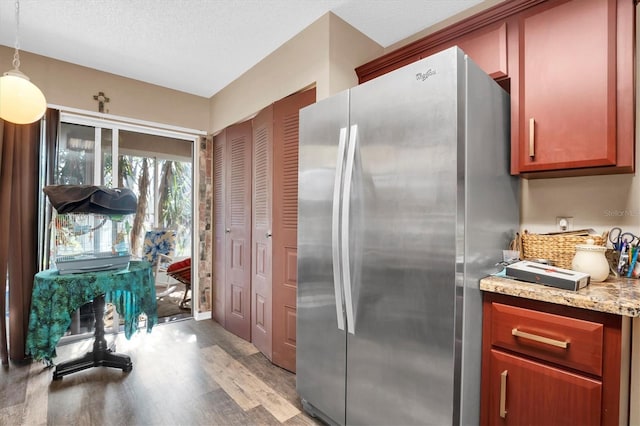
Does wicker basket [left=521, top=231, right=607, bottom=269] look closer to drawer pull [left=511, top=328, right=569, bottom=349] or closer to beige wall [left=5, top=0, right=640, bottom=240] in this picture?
beige wall [left=5, top=0, right=640, bottom=240]

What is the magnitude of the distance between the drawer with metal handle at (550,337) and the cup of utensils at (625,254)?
564 millimetres

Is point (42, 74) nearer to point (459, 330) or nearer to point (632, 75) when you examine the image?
point (459, 330)

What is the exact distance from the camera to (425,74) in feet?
4.20

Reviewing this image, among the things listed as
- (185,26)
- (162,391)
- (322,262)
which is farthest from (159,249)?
(322,262)

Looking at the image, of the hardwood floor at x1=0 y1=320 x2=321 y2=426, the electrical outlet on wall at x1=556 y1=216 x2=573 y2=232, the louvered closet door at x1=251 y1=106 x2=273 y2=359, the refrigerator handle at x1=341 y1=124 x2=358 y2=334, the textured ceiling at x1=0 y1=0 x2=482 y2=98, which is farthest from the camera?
the louvered closet door at x1=251 y1=106 x2=273 y2=359

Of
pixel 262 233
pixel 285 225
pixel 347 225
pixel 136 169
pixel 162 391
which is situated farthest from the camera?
pixel 136 169

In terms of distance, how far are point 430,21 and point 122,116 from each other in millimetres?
2922

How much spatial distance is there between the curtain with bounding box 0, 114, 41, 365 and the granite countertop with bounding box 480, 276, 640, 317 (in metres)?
3.34

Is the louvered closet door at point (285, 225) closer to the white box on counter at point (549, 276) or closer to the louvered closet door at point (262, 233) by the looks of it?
the louvered closet door at point (262, 233)

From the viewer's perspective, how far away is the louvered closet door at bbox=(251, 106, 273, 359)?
2617 millimetres

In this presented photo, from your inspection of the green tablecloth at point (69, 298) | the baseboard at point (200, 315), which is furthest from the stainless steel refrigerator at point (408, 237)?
the baseboard at point (200, 315)

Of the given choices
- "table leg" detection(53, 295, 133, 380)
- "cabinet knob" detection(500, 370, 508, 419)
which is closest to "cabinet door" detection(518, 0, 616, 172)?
"cabinet knob" detection(500, 370, 508, 419)

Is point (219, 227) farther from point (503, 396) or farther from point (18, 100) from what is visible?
point (503, 396)

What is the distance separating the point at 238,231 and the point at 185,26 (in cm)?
180
